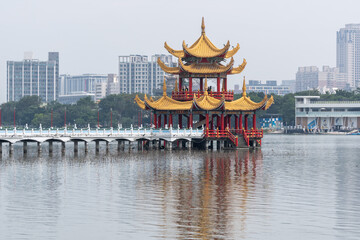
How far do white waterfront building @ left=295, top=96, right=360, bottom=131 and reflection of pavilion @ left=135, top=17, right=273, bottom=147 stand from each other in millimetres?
113255

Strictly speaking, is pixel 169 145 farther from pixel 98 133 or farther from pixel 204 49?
pixel 204 49

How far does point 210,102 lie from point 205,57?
19.7 feet

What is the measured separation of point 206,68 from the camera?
8356 cm

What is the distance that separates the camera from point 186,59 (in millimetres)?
84750

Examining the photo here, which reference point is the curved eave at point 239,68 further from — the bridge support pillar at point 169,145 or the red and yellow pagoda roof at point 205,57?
the bridge support pillar at point 169,145

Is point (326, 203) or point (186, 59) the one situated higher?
point (186, 59)

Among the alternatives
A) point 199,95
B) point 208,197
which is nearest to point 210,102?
point 199,95

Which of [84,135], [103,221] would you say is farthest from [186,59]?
[103,221]

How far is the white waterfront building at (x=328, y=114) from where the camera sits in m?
195

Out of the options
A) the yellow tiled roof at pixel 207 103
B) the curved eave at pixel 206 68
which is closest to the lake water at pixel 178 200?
the yellow tiled roof at pixel 207 103

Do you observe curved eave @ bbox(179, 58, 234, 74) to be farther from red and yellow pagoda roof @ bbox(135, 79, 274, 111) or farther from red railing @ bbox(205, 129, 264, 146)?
red railing @ bbox(205, 129, 264, 146)

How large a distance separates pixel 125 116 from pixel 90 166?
130 m

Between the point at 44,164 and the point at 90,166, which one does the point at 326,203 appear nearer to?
the point at 90,166

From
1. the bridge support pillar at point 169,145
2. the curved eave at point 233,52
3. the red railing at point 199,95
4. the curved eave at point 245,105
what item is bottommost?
the bridge support pillar at point 169,145
